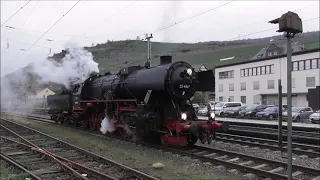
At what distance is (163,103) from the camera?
494 inches

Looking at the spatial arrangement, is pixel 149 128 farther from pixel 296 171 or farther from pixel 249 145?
pixel 296 171

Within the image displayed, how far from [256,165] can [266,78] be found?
153ft

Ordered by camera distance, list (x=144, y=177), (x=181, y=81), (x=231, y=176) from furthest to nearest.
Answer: (x=181, y=81), (x=231, y=176), (x=144, y=177)

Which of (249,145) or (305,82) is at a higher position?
(305,82)

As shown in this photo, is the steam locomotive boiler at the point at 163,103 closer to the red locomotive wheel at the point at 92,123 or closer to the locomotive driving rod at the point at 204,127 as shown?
the locomotive driving rod at the point at 204,127

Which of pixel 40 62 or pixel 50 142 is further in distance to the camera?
pixel 40 62

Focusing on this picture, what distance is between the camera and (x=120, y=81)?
48.8 feet

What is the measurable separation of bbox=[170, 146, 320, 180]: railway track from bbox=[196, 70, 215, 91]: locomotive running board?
100 inches

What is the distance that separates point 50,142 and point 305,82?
42152 mm

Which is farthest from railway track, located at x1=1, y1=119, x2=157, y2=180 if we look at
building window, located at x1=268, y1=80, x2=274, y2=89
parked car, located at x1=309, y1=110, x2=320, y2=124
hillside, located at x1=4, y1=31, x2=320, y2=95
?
building window, located at x1=268, y1=80, x2=274, y2=89

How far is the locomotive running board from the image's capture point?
13.1m

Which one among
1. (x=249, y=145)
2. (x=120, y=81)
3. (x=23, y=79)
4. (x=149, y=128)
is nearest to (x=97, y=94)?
(x=120, y=81)

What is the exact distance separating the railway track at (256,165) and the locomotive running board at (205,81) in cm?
255

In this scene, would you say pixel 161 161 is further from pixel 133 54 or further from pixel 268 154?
pixel 133 54
